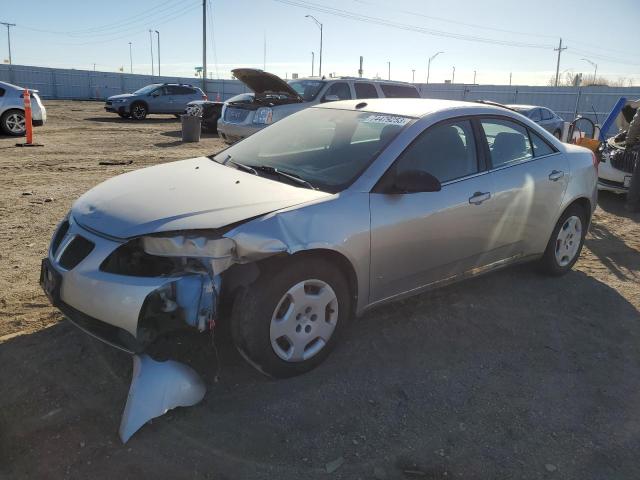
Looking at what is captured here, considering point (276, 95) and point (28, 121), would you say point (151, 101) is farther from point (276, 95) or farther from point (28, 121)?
point (276, 95)

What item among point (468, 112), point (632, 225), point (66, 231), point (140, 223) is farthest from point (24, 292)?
point (632, 225)

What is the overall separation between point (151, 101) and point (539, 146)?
21441mm

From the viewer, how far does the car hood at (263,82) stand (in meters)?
10.1

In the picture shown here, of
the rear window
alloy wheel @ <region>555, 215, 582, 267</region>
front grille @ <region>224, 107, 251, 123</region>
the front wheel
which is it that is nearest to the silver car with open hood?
alloy wheel @ <region>555, 215, 582, 267</region>

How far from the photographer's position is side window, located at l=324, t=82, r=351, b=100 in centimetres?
1155

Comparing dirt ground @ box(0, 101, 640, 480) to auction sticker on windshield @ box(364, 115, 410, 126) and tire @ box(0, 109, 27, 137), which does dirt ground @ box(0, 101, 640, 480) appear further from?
tire @ box(0, 109, 27, 137)

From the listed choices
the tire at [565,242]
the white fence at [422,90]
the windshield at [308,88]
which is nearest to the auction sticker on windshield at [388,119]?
the tire at [565,242]

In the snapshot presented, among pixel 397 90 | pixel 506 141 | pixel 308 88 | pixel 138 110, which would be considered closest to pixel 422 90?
pixel 138 110

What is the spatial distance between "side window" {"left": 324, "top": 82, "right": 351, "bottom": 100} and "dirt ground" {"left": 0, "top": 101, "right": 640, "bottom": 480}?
772 centimetres

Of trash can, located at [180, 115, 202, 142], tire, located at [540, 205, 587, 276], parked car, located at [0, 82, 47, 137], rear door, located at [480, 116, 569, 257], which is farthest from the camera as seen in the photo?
trash can, located at [180, 115, 202, 142]

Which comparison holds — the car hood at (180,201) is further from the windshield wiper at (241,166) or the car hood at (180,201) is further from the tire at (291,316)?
the tire at (291,316)

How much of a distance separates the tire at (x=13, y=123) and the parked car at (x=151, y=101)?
30.0 ft

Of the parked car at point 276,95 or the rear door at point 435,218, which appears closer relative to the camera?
the rear door at point 435,218

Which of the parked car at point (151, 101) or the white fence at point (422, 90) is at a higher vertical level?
the white fence at point (422, 90)
